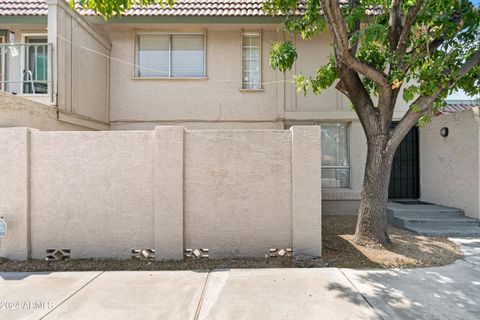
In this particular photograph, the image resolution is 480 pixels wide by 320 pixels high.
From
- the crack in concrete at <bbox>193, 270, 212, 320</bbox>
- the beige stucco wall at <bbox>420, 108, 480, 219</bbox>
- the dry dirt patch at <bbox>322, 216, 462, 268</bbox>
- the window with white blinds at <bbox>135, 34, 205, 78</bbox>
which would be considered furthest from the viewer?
the window with white blinds at <bbox>135, 34, 205, 78</bbox>

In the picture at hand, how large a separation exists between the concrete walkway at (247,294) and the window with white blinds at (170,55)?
6.23 m

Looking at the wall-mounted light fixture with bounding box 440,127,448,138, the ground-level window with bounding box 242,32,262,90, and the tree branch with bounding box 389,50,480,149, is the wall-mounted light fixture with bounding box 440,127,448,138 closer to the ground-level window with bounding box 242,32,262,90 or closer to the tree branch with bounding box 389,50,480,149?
the tree branch with bounding box 389,50,480,149

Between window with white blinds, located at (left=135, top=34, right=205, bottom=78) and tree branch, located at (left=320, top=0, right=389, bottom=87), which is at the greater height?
window with white blinds, located at (left=135, top=34, right=205, bottom=78)

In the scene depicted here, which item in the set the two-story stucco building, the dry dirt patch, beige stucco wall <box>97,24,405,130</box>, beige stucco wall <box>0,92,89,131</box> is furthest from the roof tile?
the dry dirt patch

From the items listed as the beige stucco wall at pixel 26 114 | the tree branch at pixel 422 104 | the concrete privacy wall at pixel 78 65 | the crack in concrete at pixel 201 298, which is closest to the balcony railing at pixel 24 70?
the concrete privacy wall at pixel 78 65

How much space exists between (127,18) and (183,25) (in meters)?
1.61

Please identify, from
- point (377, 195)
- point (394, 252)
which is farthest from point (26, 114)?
point (394, 252)

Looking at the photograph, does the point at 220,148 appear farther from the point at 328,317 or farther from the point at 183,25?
the point at 183,25

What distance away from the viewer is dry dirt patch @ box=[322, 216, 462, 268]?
477 centimetres

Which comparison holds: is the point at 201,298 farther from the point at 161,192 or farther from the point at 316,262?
the point at 316,262

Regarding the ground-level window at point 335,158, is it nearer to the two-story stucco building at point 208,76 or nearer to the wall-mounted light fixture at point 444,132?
the two-story stucco building at point 208,76

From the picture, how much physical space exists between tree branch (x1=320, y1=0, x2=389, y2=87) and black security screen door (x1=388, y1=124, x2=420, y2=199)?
16.1ft

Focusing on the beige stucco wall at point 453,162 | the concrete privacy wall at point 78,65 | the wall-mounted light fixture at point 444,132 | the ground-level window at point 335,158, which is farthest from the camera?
the ground-level window at point 335,158

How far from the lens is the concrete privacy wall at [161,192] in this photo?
4844mm
